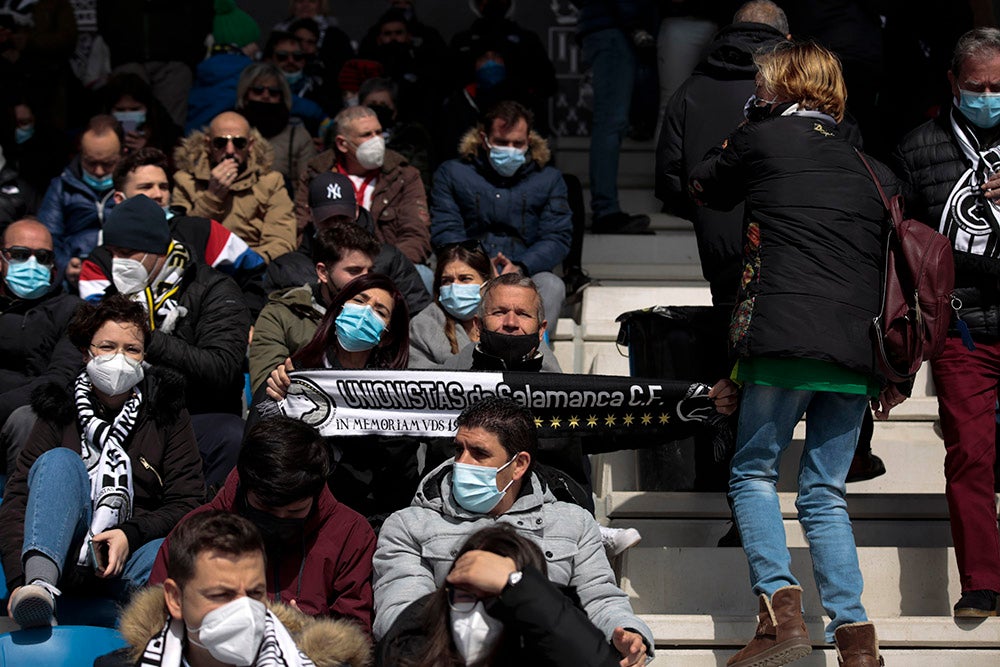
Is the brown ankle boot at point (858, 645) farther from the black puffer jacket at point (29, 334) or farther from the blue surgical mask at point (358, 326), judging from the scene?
the black puffer jacket at point (29, 334)

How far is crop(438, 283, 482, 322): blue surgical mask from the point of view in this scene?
6.62 meters

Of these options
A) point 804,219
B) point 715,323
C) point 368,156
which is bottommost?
point 368,156

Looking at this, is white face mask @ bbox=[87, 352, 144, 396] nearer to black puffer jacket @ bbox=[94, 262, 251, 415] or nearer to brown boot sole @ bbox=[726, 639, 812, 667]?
black puffer jacket @ bbox=[94, 262, 251, 415]

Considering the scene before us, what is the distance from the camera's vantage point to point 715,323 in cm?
619

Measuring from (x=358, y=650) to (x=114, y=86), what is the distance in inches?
237

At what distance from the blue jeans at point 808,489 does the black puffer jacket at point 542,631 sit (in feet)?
3.30

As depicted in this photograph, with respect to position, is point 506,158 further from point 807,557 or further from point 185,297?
point 807,557

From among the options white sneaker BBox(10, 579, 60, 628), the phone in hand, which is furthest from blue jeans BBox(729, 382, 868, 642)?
white sneaker BBox(10, 579, 60, 628)

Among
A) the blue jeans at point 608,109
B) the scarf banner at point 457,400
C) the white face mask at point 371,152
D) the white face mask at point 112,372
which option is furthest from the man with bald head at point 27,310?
the blue jeans at point 608,109

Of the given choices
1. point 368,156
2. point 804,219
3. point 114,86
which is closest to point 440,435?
point 804,219

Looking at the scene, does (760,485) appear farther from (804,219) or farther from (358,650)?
(358,650)

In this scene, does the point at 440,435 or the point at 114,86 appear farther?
the point at 114,86

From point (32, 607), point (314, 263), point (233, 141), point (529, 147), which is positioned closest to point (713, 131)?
point (314, 263)

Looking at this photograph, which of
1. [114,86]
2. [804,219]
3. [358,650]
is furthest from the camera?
[114,86]
